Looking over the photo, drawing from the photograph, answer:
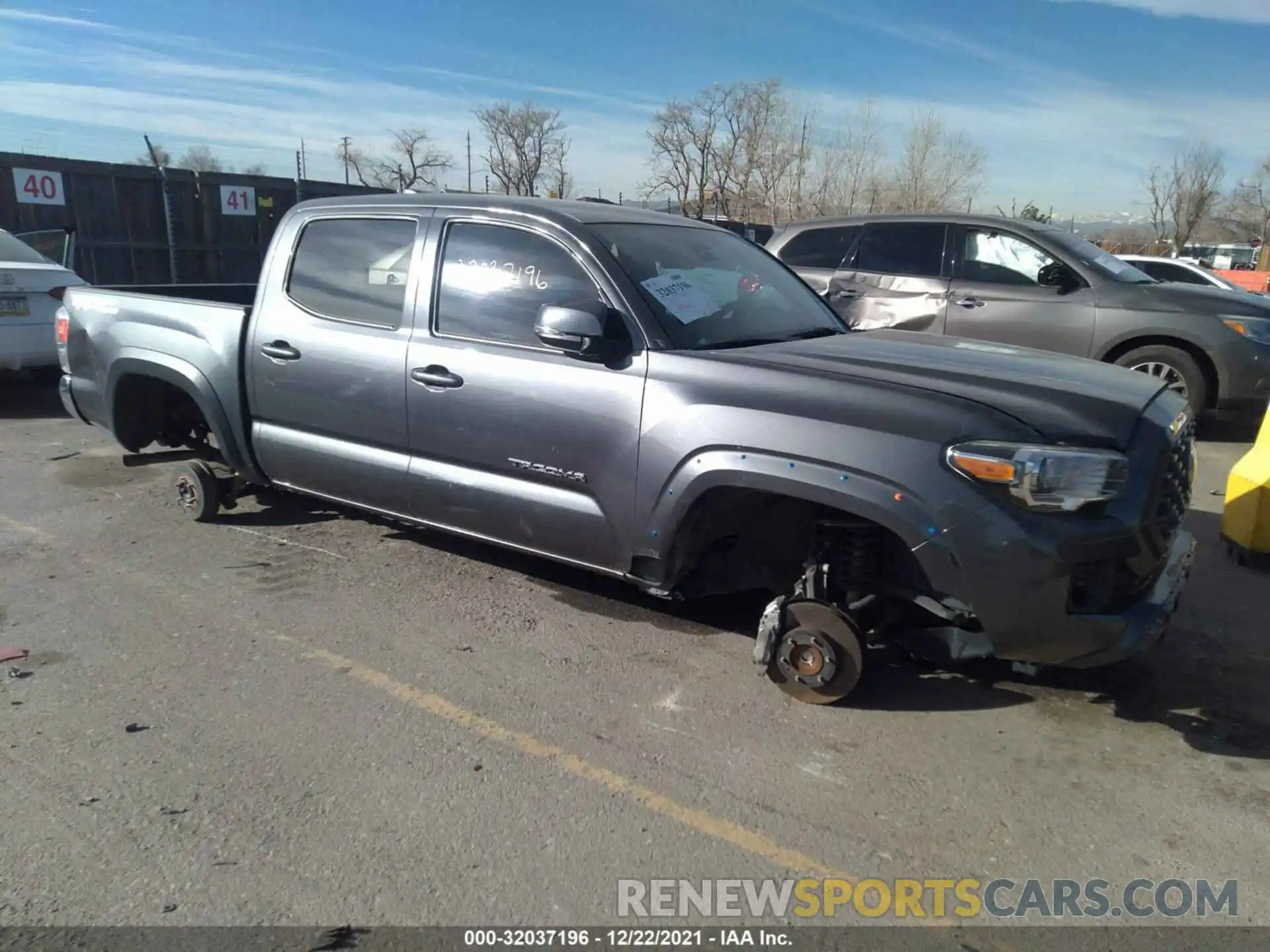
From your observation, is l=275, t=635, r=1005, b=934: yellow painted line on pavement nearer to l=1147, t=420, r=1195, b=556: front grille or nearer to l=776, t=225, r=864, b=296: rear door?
l=1147, t=420, r=1195, b=556: front grille

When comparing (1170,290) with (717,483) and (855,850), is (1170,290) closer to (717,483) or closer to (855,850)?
(717,483)

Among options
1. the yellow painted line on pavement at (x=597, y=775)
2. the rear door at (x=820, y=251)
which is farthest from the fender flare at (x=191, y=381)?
the rear door at (x=820, y=251)

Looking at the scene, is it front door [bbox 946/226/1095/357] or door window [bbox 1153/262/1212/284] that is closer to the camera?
front door [bbox 946/226/1095/357]

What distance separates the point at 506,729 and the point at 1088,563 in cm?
205

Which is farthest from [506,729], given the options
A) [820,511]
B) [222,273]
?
[222,273]

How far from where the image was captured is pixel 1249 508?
16.4 ft

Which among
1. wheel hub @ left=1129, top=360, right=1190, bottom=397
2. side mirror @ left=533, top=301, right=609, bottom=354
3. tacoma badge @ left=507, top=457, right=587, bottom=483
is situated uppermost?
side mirror @ left=533, top=301, right=609, bottom=354

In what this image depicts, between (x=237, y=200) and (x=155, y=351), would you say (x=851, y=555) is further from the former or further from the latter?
(x=237, y=200)

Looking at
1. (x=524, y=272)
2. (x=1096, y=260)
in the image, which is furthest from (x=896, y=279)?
(x=524, y=272)

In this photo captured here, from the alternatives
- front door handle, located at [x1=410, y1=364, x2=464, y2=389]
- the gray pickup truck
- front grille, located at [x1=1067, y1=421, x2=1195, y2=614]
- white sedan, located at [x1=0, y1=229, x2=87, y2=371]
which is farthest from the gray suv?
white sedan, located at [x1=0, y1=229, x2=87, y2=371]

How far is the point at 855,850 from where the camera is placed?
273 centimetres

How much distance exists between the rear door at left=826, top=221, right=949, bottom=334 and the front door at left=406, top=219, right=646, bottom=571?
481 cm

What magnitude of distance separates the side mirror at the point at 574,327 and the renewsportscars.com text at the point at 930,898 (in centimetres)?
194

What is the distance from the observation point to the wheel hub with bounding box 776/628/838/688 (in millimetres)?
3436
